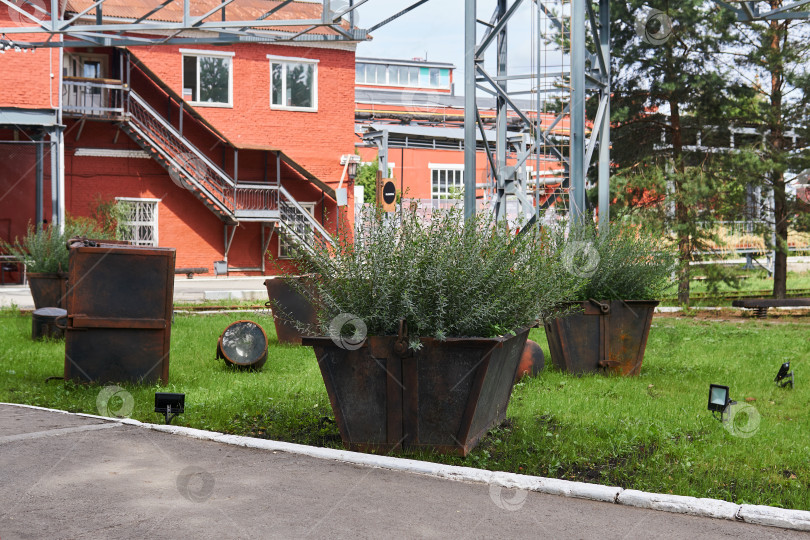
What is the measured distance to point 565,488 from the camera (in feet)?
17.3

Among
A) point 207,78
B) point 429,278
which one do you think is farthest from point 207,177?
point 429,278

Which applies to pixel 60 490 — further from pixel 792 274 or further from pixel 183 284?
pixel 792 274

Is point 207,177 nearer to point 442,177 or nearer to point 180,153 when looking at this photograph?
point 180,153

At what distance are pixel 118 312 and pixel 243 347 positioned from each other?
2.08 m

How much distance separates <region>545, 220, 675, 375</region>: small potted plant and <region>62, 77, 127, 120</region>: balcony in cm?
2067

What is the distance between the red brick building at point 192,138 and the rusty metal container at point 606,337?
17.0 m

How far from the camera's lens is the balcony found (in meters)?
26.5

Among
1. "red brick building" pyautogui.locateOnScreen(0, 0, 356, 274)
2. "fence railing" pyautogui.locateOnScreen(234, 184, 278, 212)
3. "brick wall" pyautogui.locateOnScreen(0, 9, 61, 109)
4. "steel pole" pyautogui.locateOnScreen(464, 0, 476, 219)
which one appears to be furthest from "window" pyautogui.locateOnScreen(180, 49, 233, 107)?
"steel pole" pyautogui.locateOnScreen(464, 0, 476, 219)

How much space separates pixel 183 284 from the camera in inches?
1035

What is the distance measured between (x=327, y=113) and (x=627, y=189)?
1315 cm

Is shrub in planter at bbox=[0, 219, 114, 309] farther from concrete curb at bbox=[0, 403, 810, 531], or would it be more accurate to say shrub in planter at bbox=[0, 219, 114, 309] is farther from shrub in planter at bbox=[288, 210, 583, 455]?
shrub in planter at bbox=[288, 210, 583, 455]

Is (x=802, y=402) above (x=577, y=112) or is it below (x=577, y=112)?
below

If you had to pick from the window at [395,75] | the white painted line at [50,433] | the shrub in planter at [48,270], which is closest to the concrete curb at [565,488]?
the white painted line at [50,433]

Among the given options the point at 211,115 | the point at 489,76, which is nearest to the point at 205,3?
the point at 211,115
